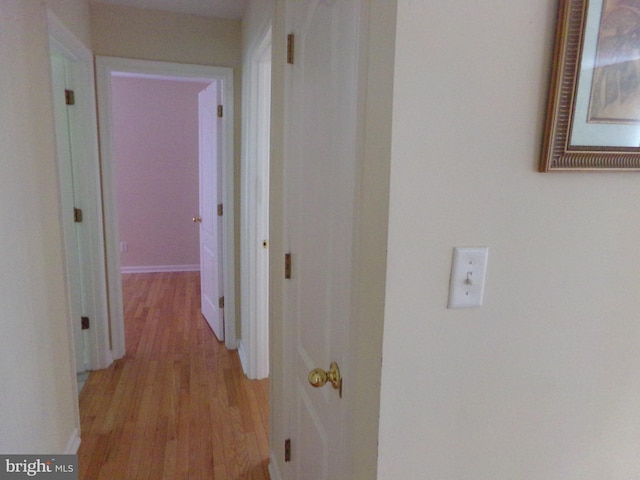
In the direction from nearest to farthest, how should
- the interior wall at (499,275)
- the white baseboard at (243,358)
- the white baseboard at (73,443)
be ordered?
the interior wall at (499,275), the white baseboard at (73,443), the white baseboard at (243,358)

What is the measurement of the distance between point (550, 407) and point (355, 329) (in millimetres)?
449

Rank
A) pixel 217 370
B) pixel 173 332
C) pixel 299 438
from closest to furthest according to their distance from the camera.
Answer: pixel 299 438 < pixel 217 370 < pixel 173 332

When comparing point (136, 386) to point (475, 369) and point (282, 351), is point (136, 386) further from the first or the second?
point (475, 369)

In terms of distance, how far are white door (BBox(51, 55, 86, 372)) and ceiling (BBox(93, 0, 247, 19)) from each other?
1.91ft

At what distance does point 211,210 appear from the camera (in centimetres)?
316

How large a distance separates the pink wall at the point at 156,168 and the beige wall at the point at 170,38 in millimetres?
2371

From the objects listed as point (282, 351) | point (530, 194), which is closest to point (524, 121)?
point (530, 194)

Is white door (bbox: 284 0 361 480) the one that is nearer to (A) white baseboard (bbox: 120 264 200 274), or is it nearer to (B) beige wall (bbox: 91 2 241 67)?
(B) beige wall (bbox: 91 2 241 67)

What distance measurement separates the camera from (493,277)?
2.51 ft

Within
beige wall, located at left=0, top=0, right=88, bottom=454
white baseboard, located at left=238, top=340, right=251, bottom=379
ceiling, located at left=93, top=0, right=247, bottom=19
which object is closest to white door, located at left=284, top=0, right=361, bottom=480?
beige wall, located at left=0, top=0, right=88, bottom=454

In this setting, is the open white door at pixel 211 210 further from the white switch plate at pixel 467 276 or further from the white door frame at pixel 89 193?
the white switch plate at pixel 467 276

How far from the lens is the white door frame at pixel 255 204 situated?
2379 mm

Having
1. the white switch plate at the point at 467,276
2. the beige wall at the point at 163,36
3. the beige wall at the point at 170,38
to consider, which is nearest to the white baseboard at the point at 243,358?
the beige wall at the point at 170,38

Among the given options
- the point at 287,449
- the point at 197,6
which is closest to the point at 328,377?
the point at 287,449
